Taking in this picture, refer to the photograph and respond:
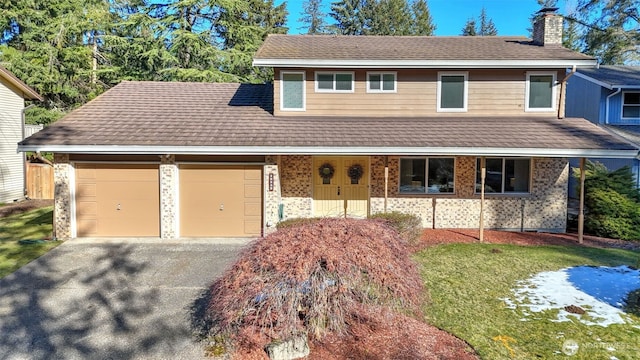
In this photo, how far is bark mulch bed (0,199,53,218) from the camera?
45.6 ft

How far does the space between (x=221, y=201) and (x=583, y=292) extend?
844 centimetres

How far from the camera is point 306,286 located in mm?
4426

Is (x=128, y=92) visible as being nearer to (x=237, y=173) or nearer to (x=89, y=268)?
(x=237, y=173)

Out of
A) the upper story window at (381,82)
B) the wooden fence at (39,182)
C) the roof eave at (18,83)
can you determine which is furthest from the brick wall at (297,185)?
the roof eave at (18,83)

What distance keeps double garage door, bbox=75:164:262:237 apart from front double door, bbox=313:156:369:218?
1.97 m

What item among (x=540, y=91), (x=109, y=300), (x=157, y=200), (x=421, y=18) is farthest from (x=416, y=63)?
(x=421, y=18)

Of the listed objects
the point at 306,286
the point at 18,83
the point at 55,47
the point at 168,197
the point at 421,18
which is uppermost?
the point at 421,18

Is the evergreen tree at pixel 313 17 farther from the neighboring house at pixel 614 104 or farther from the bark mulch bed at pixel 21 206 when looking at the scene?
the bark mulch bed at pixel 21 206

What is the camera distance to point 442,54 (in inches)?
479

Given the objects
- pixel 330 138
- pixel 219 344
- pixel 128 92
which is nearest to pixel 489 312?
pixel 219 344

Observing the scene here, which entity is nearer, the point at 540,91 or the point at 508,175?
the point at 508,175

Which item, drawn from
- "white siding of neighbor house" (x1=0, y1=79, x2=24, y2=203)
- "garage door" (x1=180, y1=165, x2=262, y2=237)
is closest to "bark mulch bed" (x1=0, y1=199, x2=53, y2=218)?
"white siding of neighbor house" (x1=0, y1=79, x2=24, y2=203)

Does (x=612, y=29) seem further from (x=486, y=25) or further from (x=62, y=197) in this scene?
(x=62, y=197)

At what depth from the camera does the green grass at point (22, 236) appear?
837 cm
